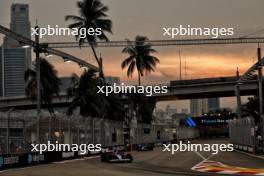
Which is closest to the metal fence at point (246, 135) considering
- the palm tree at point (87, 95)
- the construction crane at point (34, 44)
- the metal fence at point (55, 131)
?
the metal fence at point (55, 131)

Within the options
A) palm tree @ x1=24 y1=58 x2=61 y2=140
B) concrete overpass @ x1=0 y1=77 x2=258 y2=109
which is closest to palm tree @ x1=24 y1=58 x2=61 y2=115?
palm tree @ x1=24 y1=58 x2=61 y2=140

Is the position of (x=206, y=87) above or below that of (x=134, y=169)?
above

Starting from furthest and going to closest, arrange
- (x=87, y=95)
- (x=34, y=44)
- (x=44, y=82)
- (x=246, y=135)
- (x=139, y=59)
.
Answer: (x=139, y=59) < (x=44, y=82) < (x=87, y=95) < (x=246, y=135) < (x=34, y=44)

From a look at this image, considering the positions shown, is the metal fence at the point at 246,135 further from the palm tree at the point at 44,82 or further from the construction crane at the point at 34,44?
the palm tree at the point at 44,82

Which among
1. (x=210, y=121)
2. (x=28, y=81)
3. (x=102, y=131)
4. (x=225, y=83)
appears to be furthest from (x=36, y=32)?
(x=210, y=121)

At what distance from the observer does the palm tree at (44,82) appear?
69062 millimetres

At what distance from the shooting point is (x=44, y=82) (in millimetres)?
71875

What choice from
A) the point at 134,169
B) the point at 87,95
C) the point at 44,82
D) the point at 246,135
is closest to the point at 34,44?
the point at 134,169

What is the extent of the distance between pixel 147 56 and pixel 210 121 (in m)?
48.6

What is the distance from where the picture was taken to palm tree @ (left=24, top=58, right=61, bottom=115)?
6906cm

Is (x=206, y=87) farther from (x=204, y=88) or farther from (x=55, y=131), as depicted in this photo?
(x=55, y=131)

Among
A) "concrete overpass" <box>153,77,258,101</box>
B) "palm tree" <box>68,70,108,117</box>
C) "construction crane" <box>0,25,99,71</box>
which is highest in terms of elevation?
"concrete overpass" <box>153,77,258,101</box>

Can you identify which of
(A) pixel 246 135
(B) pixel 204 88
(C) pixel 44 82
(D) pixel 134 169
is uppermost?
(B) pixel 204 88

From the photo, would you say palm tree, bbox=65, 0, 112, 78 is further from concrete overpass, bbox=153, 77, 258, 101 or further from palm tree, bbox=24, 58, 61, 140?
concrete overpass, bbox=153, 77, 258, 101
